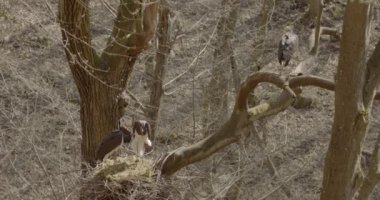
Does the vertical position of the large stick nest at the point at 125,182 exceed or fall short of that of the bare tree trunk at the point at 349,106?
it falls short

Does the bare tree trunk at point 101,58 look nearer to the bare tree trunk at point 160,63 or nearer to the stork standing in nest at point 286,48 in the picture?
the stork standing in nest at point 286,48

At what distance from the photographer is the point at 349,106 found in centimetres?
476

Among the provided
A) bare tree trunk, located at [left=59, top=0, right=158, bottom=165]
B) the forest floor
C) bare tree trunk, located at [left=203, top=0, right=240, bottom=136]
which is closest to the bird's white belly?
bare tree trunk, located at [left=59, top=0, right=158, bottom=165]

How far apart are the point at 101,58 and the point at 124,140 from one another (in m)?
1.23

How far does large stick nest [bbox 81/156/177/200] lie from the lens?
5.42 m

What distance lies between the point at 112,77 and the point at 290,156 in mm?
6210

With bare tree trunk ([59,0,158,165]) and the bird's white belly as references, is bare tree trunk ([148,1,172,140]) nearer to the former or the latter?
bare tree trunk ([59,0,158,165])

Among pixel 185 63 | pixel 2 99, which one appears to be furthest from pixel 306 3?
pixel 2 99

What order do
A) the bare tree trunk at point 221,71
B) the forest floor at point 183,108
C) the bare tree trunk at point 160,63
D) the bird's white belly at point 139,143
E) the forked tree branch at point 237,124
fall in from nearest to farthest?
the forked tree branch at point 237,124 → the bird's white belly at point 139,143 → the bare tree trunk at point 160,63 → the forest floor at point 183,108 → the bare tree trunk at point 221,71

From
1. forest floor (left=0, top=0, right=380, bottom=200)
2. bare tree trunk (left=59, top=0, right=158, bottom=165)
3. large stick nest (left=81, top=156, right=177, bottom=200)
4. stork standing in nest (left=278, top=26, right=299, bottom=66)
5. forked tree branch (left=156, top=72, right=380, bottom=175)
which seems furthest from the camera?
forest floor (left=0, top=0, right=380, bottom=200)

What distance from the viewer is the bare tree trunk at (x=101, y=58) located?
6.45 meters

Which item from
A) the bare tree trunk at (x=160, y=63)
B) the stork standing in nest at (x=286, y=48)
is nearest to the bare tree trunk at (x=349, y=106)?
the stork standing in nest at (x=286, y=48)

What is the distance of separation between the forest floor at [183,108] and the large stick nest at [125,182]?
7.62 feet

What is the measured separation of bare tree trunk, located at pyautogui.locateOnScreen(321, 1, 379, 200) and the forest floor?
3453mm
